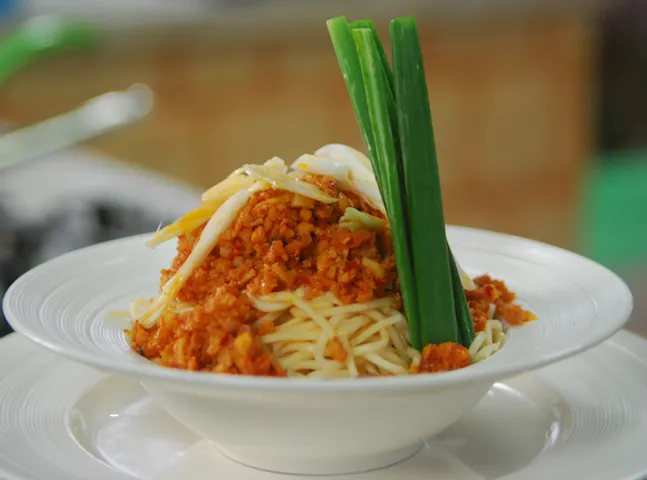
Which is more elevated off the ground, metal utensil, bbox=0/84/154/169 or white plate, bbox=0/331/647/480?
metal utensil, bbox=0/84/154/169

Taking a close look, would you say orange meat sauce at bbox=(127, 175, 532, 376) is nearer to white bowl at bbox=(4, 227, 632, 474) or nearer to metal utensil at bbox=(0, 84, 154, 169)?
white bowl at bbox=(4, 227, 632, 474)

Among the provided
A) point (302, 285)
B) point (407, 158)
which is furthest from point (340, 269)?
point (407, 158)

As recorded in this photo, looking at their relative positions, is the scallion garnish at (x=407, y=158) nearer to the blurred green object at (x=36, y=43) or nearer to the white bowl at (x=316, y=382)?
the white bowl at (x=316, y=382)

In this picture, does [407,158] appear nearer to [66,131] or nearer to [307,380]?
[307,380]

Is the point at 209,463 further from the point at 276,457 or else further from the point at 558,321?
the point at 558,321

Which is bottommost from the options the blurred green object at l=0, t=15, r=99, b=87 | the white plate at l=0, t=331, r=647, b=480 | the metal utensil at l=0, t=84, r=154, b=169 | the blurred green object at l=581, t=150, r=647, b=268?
the blurred green object at l=581, t=150, r=647, b=268

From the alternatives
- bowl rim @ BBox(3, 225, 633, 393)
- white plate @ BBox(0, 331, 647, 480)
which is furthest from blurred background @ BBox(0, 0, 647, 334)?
bowl rim @ BBox(3, 225, 633, 393)
